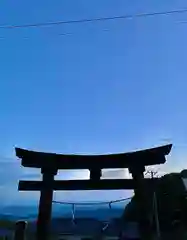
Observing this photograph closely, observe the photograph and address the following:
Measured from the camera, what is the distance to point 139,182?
1034cm

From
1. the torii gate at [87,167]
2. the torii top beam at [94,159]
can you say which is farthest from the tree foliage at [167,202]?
the torii top beam at [94,159]

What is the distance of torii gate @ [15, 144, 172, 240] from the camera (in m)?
10.3

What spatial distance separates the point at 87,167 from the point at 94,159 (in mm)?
320

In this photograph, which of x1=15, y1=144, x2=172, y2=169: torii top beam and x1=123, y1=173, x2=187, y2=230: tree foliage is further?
x1=123, y1=173, x2=187, y2=230: tree foliage

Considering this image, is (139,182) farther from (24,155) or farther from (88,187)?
(24,155)

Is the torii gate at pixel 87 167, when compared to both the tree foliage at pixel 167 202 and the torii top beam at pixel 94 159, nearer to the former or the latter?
the torii top beam at pixel 94 159

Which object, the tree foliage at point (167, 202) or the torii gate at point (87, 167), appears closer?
the torii gate at point (87, 167)

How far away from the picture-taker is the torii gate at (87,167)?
33.8ft

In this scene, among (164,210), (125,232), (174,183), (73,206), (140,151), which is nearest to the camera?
(125,232)

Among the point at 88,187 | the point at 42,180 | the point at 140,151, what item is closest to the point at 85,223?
the point at 88,187

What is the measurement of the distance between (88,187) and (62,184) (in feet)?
2.52

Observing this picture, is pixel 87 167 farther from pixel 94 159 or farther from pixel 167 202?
pixel 167 202

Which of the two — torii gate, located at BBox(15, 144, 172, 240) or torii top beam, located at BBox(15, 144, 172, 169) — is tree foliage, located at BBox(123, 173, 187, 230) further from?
torii top beam, located at BBox(15, 144, 172, 169)

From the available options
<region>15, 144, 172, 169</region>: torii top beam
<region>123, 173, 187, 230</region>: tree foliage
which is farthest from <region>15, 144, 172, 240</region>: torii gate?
<region>123, 173, 187, 230</region>: tree foliage
